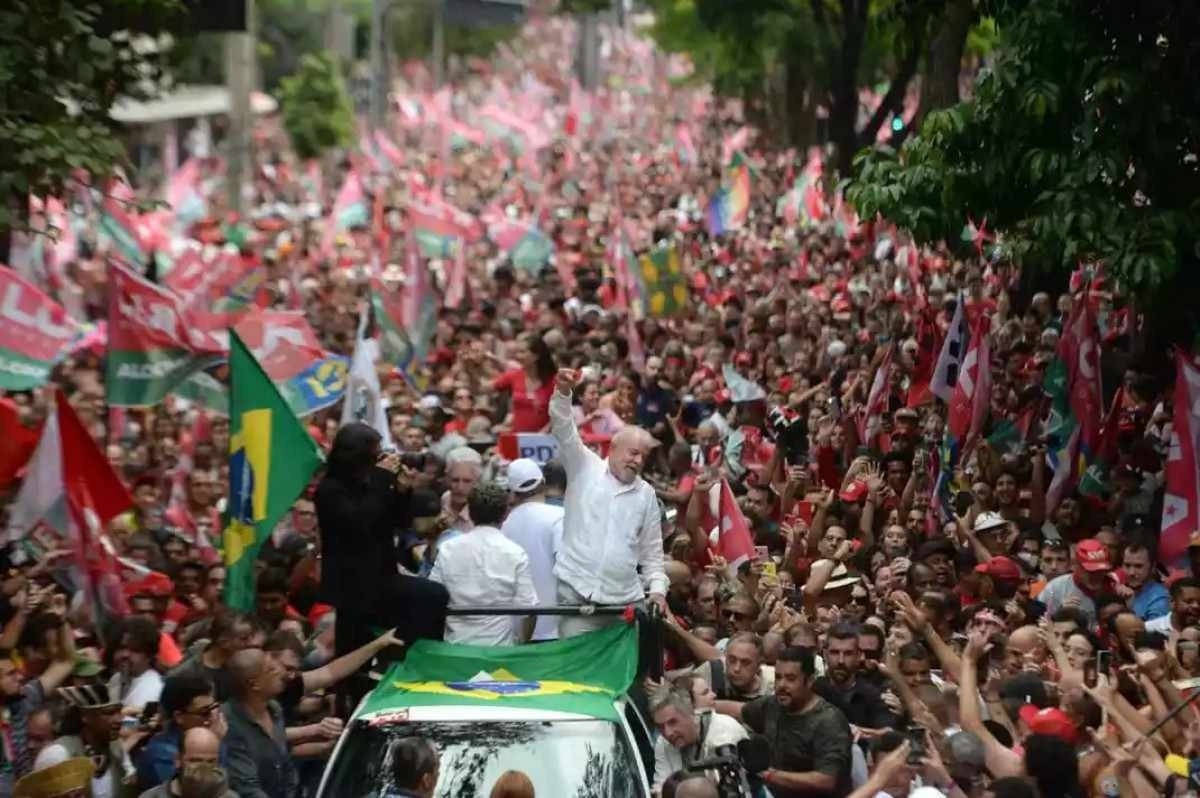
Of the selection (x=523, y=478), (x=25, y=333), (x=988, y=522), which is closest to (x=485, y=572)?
(x=523, y=478)

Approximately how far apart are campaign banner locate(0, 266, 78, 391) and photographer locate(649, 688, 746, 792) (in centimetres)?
676

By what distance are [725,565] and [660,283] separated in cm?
1519

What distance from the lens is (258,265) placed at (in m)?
30.1

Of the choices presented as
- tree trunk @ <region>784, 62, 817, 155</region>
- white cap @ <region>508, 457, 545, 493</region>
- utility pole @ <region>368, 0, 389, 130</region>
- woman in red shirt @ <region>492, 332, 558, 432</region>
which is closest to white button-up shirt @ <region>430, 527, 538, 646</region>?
white cap @ <region>508, 457, 545, 493</region>

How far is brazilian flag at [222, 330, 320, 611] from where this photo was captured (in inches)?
522

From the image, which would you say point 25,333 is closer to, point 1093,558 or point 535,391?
point 535,391

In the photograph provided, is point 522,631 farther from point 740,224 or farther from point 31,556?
point 740,224

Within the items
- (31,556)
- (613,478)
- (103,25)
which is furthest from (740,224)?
(613,478)

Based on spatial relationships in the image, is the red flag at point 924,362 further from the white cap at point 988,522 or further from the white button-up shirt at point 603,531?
the white button-up shirt at point 603,531

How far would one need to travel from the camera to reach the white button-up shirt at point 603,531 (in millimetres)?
11047

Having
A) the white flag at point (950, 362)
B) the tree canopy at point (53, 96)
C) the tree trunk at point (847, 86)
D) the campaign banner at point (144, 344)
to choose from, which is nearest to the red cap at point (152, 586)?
the tree canopy at point (53, 96)

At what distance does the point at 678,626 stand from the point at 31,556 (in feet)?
13.7

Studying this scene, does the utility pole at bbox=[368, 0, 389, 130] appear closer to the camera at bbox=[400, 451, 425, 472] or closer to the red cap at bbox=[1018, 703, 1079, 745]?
the camera at bbox=[400, 451, 425, 472]

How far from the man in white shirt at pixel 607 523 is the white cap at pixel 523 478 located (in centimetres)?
73
